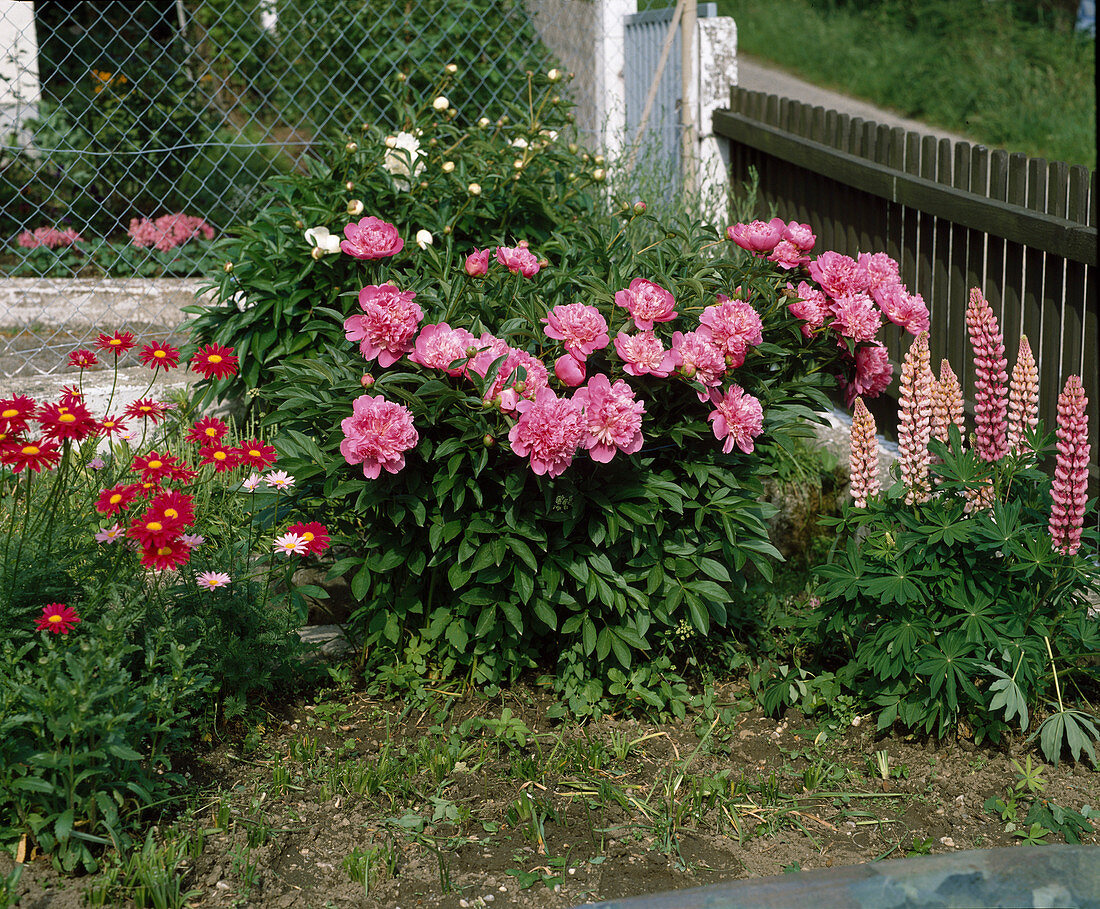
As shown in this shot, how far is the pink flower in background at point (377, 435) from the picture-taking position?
7.84 feet

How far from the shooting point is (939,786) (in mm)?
2623

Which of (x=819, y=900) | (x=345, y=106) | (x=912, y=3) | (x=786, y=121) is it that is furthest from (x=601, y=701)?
(x=912, y=3)

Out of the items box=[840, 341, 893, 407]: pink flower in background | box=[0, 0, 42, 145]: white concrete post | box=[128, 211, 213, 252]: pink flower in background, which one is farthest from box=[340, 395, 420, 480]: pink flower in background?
box=[0, 0, 42, 145]: white concrete post

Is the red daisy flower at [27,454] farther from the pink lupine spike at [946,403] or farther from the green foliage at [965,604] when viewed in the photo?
the pink lupine spike at [946,403]

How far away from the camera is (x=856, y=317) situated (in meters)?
2.74

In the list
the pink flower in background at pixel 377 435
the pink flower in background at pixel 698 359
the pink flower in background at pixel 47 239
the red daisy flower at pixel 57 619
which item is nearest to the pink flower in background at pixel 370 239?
the pink flower in background at pixel 377 435

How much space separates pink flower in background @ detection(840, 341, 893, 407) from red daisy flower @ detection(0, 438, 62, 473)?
2.04 meters

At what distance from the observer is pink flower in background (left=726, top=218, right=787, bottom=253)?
2789 mm

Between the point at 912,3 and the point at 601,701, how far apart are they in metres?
18.2

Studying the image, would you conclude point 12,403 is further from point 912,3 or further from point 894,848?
point 912,3

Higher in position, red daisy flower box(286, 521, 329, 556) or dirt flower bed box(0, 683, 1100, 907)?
red daisy flower box(286, 521, 329, 556)

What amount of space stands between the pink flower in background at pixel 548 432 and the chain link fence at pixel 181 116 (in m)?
3.14

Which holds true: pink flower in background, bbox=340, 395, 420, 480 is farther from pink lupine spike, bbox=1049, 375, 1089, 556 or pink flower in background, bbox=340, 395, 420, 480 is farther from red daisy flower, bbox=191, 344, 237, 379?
pink lupine spike, bbox=1049, 375, 1089, 556

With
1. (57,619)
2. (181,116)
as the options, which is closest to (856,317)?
(57,619)
